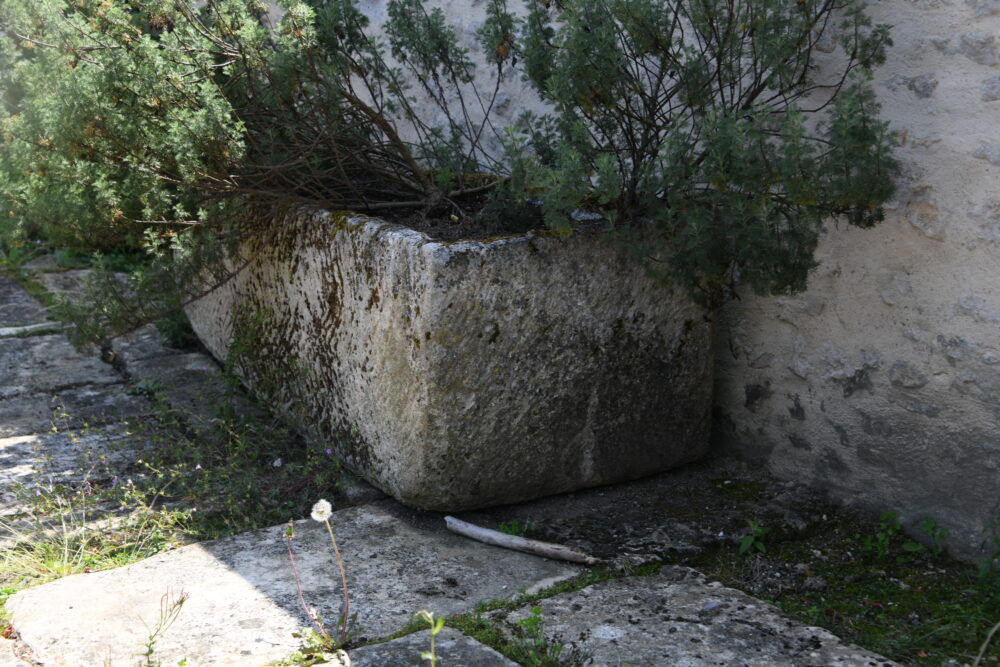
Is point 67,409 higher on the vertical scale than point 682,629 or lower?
higher

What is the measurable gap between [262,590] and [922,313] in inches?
72.4

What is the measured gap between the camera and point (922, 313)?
2.48 metres

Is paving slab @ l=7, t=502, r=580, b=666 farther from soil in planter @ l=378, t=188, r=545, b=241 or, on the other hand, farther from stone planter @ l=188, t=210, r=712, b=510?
soil in planter @ l=378, t=188, r=545, b=241

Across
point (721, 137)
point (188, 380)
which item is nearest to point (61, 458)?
point (188, 380)

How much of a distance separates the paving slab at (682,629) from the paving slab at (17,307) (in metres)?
3.34

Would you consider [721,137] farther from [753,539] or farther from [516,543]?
[516,543]

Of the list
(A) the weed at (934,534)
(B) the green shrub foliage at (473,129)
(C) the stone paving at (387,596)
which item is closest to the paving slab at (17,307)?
(B) the green shrub foliage at (473,129)

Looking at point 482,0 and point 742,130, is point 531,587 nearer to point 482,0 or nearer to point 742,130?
point 742,130

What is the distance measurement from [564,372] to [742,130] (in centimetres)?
87

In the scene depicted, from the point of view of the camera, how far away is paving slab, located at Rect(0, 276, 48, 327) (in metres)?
4.50

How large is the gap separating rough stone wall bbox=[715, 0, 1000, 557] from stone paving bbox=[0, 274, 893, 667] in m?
0.34

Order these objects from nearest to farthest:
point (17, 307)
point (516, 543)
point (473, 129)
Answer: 1. point (516, 543)
2. point (473, 129)
3. point (17, 307)

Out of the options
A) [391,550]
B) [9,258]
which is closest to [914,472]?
[391,550]

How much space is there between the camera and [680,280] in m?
2.63
